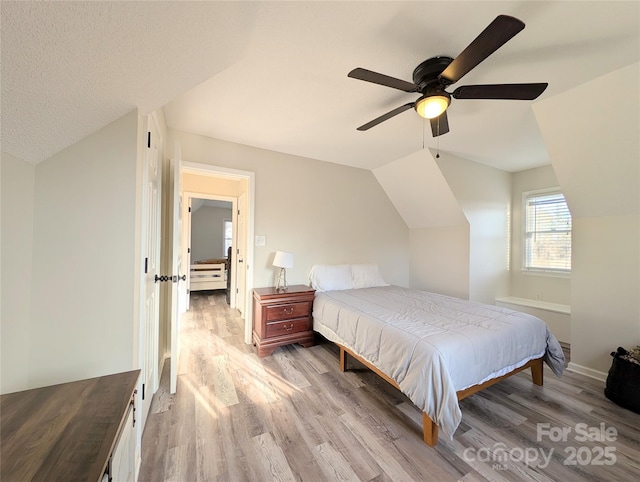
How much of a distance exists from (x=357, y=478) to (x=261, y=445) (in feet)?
2.02

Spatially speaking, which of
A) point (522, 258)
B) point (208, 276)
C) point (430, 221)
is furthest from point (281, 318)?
point (522, 258)

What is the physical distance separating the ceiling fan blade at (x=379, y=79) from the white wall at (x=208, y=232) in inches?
285

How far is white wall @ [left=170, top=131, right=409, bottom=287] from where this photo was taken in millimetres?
3064

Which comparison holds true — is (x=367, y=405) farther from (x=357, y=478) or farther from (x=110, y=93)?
(x=110, y=93)

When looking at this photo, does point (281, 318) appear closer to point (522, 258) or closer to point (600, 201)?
point (600, 201)

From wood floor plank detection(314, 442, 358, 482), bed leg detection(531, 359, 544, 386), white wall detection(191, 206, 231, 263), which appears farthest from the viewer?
white wall detection(191, 206, 231, 263)

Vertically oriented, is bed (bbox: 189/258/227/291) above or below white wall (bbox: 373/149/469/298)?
below

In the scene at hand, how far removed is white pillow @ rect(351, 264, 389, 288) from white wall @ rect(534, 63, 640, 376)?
217 cm

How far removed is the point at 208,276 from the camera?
573cm

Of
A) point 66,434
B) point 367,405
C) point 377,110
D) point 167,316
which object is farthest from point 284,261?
point 66,434

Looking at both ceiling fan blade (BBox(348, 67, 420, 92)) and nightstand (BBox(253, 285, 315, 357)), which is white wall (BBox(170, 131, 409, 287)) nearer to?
nightstand (BBox(253, 285, 315, 357))

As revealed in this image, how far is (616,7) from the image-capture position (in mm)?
1245

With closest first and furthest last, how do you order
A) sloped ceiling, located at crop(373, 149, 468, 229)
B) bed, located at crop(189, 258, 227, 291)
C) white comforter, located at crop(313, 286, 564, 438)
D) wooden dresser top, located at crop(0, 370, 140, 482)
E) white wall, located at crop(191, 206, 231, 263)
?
wooden dresser top, located at crop(0, 370, 140, 482) → white comforter, located at crop(313, 286, 564, 438) → sloped ceiling, located at crop(373, 149, 468, 229) → bed, located at crop(189, 258, 227, 291) → white wall, located at crop(191, 206, 231, 263)

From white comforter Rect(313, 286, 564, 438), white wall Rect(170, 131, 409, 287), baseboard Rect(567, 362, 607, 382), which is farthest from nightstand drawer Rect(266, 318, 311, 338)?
baseboard Rect(567, 362, 607, 382)
